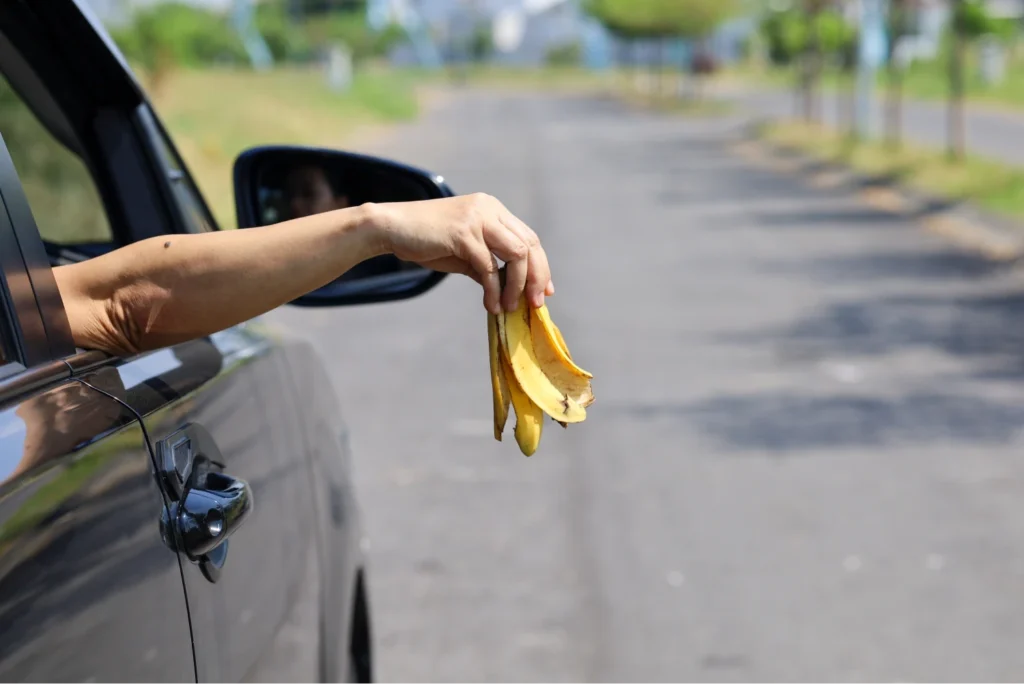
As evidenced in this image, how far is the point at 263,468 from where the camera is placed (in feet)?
8.15

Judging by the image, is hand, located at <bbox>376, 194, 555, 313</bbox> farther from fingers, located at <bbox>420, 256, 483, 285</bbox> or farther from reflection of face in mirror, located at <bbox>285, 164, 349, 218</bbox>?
reflection of face in mirror, located at <bbox>285, 164, 349, 218</bbox>

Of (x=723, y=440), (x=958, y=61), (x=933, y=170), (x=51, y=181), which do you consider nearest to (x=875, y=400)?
(x=723, y=440)

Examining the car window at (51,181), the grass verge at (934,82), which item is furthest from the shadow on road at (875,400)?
the grass verge at (934,82)

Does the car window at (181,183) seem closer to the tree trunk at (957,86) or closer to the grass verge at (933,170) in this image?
the grass verge at (933,170)

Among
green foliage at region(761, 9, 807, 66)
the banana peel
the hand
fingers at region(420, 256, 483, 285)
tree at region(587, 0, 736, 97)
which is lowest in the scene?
tree at region(587, 0, 736, 97)

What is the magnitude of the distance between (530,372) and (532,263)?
0.14 m

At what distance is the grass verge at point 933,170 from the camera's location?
17734 millimetres

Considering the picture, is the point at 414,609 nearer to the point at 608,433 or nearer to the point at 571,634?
the point at 571,634

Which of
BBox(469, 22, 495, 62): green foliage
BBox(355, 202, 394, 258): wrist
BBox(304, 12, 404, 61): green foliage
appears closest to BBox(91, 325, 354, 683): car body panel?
BBox(355, 202, 394, 258): wrist

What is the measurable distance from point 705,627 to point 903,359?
462 cm

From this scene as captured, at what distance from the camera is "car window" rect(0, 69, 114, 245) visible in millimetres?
14508

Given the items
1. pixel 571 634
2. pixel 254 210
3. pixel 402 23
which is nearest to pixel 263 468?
pixel 254 210

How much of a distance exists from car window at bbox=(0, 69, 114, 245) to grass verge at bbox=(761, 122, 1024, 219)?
8.91 m

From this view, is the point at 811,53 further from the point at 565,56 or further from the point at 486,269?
the point at 565,56
